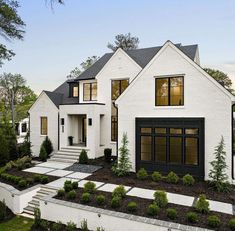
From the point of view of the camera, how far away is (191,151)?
12039mm

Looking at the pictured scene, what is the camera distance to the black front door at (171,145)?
11.8 metres

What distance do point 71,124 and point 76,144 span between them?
5.96 ft

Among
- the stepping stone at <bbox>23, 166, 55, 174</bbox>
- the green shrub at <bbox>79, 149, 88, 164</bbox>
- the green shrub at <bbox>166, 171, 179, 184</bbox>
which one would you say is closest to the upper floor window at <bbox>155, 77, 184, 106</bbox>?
the green shrub at <bbox>166, 171, 179, 184</bbox>

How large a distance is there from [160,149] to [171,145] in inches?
27.2

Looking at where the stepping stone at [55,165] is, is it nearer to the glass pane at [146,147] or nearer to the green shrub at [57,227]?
the glass pane at [146,147]

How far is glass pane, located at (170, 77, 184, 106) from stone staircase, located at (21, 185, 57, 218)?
805 cm

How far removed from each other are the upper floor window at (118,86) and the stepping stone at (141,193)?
9.04 m

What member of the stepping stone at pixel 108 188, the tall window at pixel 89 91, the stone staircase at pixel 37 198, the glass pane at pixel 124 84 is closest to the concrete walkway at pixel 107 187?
the stepping stone at pixel 108 188

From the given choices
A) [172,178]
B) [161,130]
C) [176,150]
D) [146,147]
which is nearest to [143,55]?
[161,130]

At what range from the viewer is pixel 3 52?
46.5 feet

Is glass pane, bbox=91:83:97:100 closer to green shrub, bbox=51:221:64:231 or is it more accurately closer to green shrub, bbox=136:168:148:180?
green shrub, bbox=136:168:148:180

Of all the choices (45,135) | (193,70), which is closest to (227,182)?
(193,70)

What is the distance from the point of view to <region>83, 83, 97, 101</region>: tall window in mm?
19377

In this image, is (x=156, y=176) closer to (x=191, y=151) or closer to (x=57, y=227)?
(x=191, y=151)
